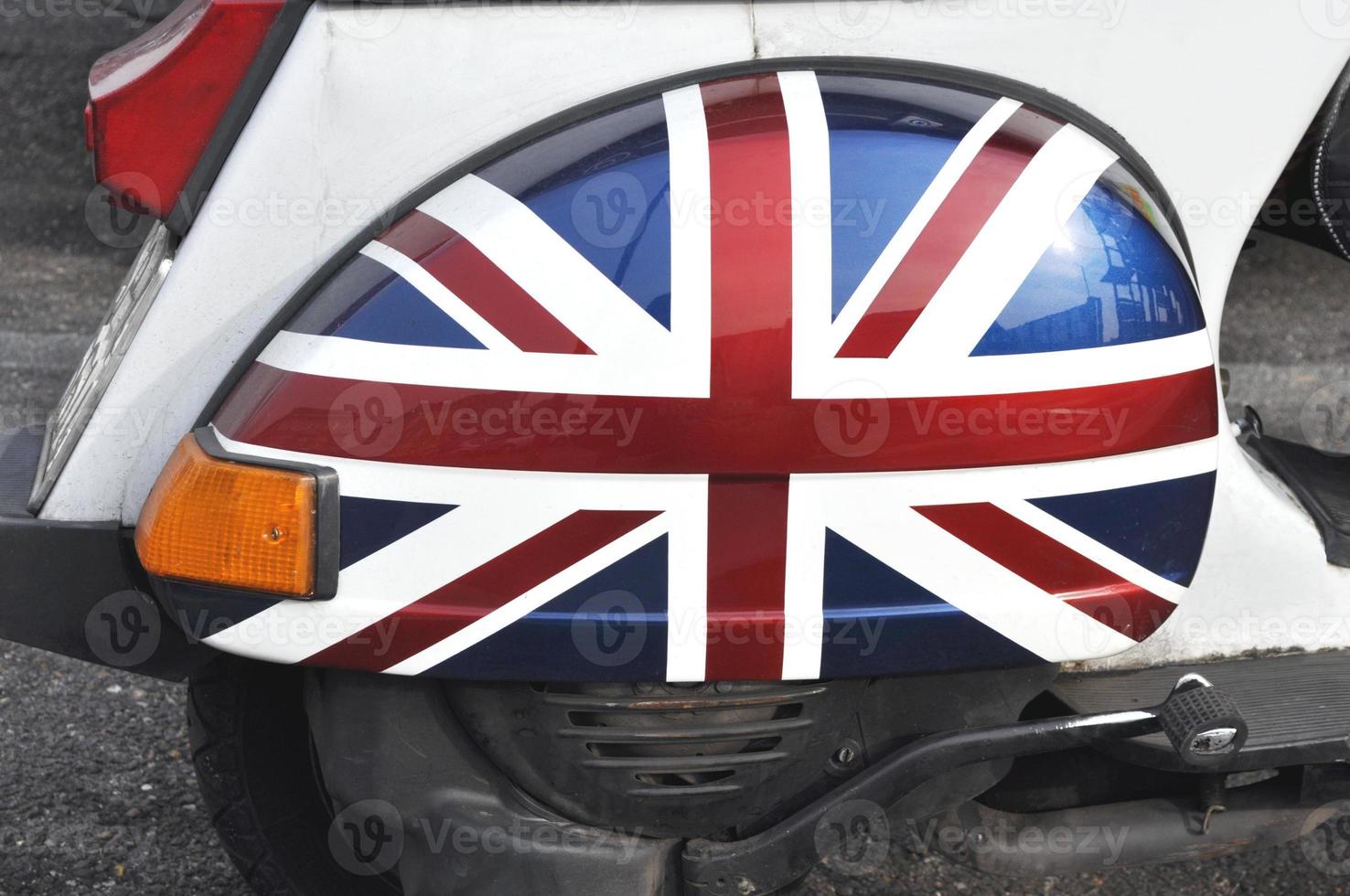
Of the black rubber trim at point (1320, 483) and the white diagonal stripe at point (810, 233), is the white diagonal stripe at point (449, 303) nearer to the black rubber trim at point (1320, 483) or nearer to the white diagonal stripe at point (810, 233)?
the white diagonal stripe at point (810, 233)

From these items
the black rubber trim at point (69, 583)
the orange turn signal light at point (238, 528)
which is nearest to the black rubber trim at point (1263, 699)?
the orange turn signal light at point (238, 528)

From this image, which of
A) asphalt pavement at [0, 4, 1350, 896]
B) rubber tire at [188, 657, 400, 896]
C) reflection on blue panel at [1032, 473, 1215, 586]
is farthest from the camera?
asphalt pavement at [0, 4, 1350, 896]

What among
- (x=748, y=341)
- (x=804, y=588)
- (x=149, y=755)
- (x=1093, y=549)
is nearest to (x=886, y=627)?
(x=804, y=588)

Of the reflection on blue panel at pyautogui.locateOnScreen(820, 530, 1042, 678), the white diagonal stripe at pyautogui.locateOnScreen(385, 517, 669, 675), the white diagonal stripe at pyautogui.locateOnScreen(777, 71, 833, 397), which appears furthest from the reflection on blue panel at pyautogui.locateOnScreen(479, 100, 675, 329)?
the reflection on blue panel at pyautogui.locateOnScreen(820, 530, 1042, 678)

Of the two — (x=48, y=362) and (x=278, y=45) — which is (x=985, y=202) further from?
(x=48, y=362)

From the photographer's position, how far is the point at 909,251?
1345mm

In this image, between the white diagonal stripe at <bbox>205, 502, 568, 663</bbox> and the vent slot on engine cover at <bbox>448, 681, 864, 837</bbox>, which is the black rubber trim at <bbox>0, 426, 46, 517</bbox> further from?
the vent slot on engine cover at <bbox>448, 681, 864, 837</bbox>

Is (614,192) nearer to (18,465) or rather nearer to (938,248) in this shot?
(938,248)

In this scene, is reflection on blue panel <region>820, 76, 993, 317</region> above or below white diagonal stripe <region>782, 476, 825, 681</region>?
above

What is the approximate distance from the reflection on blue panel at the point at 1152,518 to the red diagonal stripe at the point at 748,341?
300 mm

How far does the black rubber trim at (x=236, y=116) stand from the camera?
4.70 ft

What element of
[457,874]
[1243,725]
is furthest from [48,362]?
[1243,725]

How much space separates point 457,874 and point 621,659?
387 mm

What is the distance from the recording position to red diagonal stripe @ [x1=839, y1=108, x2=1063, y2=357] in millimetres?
1335
